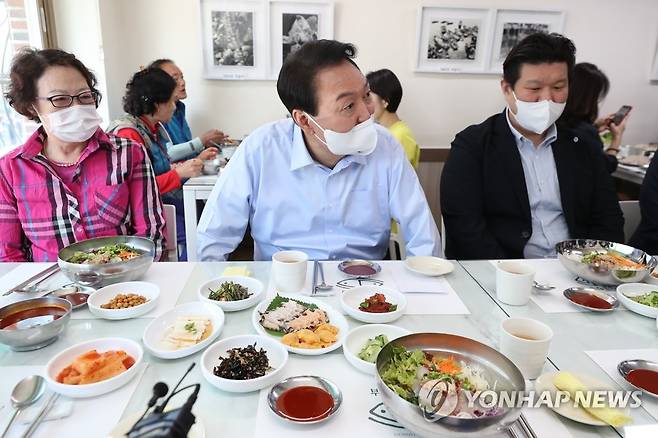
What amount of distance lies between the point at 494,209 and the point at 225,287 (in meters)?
1.32

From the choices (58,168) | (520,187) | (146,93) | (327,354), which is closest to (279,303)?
(327,354)

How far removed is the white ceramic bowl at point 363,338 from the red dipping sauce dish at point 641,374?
468 millimetres

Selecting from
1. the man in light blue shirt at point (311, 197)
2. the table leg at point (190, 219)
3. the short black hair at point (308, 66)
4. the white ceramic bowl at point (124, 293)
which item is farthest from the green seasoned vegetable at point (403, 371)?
the table leg at point (190, 219)

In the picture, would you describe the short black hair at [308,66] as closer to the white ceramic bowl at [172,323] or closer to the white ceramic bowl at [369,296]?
the white ceramic bowl at [369,296]

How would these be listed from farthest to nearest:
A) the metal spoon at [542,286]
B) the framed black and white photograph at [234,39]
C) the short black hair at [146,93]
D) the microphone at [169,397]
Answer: the framed black and white photograph at [234,39] → the short black hair at [146,93] → the metal spoon at [542,286] → the microphone at [169,397]

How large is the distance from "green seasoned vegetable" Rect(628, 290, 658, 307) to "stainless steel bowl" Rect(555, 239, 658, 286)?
0.30ft

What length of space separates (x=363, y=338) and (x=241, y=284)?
447 millimetres

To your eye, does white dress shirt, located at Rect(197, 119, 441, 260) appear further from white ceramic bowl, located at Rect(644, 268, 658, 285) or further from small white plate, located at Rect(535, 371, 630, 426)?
small white plate, located at Rect(535, 371, 630, 426)

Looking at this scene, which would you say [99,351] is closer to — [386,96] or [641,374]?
[641,374]

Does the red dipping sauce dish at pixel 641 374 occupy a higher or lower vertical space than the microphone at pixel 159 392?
lower

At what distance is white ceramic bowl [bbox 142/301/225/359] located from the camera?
1.00 meters

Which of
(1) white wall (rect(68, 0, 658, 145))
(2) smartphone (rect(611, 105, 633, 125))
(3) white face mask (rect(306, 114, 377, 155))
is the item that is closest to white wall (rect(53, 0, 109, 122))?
(1) white wall (rect(68, 0, 658, 145))

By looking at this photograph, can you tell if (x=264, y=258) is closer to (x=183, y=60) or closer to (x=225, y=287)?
(x=225, y=287)

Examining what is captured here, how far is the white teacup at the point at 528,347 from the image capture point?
3.07 ft
